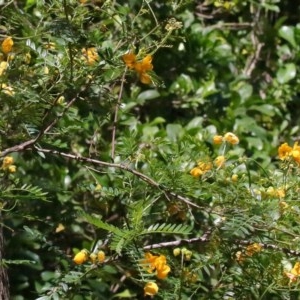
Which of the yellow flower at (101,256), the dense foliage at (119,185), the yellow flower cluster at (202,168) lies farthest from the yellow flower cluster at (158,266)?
the yellow flower cluster at (202,168)

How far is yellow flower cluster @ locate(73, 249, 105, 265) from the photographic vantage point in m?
1.76

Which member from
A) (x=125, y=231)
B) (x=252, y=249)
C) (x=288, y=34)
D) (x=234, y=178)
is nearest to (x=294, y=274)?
(x=252, y=249)

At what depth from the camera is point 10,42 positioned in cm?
169

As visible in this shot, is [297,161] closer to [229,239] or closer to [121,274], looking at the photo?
[229,239]

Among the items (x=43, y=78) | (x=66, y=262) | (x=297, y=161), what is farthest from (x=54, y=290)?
(x=297, y=161)

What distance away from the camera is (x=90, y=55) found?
1.76 meters

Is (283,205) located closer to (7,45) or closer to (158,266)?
(158,266)

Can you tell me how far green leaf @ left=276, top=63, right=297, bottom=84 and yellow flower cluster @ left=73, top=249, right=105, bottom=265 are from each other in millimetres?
1713

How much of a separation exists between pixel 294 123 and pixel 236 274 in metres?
1.51

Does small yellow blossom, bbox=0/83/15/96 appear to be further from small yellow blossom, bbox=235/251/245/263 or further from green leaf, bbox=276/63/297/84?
green leaf, bbox=276/63/297/84

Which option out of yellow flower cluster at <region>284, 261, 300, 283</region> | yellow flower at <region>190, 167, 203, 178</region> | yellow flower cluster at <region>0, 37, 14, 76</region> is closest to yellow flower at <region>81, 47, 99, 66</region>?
yellow flower cluster at <region>0, 37, 14, 76</region>

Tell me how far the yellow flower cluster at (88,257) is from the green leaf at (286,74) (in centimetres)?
171

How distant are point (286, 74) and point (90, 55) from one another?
1.69 metres

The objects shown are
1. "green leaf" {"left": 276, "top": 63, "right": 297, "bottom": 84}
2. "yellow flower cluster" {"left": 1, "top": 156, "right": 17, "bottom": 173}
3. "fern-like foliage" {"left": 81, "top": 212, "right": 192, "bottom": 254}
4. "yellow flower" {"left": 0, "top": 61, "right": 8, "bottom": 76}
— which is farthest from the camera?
"green leaf" {"left": 276, "top": 63, "right": 297, "bottom": 84}
